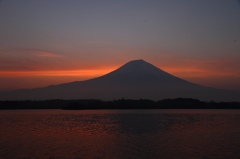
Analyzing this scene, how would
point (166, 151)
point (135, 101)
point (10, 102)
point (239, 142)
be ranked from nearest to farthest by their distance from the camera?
point (166, 151)
point (239, 142)
point (10, 102)
point (135, 101)

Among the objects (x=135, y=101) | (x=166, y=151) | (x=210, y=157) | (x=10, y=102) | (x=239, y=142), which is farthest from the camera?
(x=135, y=101)

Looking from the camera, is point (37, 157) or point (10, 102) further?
point (10, 102)

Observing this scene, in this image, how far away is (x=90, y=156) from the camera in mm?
11789

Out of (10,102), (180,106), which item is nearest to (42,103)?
(10,102)

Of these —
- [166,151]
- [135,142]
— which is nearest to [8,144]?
[135,142]

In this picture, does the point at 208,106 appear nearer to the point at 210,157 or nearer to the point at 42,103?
the point at 42,103

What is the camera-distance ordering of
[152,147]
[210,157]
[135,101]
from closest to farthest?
[210,157] → [152,147] → [135,101]

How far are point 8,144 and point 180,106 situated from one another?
77656mm

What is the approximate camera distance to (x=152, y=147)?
551 inches

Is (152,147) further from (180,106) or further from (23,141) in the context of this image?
(180,106)

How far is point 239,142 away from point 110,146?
8.06 m

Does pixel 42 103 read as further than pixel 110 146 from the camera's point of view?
Yes

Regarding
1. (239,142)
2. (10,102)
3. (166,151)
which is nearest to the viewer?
(166,151)

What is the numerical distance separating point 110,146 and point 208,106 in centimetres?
7765
